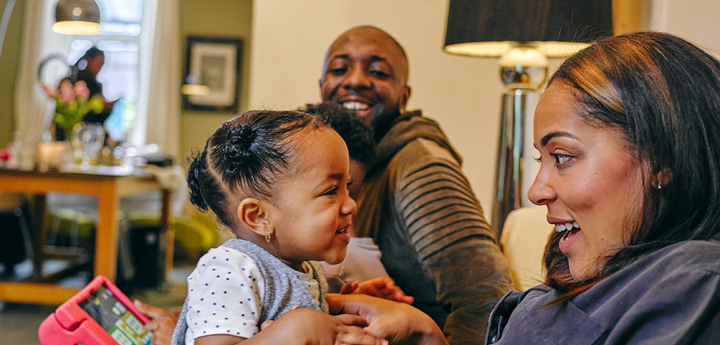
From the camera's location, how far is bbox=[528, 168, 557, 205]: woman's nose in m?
0.65

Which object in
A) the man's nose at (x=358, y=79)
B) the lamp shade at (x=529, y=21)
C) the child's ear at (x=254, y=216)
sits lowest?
the child's ear at (x=254, y=216)

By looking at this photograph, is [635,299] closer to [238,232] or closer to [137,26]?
[238,232]

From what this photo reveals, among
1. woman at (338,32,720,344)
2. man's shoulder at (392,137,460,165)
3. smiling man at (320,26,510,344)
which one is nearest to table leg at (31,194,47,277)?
smiling man at (320,26,510,344)

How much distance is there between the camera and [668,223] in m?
0.58

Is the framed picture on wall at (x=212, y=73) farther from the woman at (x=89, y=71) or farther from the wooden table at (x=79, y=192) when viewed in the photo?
the wooden table at (x=79, y=192)

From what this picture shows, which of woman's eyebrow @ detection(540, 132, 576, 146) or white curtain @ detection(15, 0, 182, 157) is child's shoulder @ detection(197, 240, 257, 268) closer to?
woman's eyebrow @ detection(540, 132, 576, 146)

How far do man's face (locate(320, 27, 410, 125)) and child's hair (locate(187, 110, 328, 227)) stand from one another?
21.4 inches

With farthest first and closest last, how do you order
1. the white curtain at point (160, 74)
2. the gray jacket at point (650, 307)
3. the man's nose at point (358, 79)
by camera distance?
the white curtain at point (160, 74) < the man's nose at point (358, 79) < the gray jacket at point (650, 307)

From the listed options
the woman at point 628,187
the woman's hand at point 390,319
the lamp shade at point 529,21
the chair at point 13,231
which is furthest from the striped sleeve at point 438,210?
the chair at point 13,231

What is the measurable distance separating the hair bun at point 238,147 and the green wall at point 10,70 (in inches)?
234

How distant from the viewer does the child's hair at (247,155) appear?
869 mm

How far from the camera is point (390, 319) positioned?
34.4 inches

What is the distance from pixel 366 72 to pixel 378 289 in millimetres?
650

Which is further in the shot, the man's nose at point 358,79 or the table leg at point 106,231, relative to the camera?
the table leg at point 106,231
